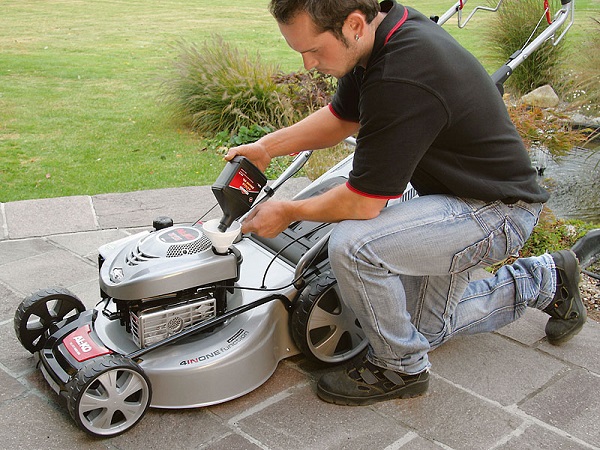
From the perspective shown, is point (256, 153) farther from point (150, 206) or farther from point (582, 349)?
point (150, 206)

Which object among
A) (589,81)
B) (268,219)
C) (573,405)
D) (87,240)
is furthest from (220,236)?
(589,81)

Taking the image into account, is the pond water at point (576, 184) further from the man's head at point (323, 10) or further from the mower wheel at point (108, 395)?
the mower wheel at point (108, 395)

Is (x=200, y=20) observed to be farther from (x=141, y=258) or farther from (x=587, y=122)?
(x=141, y=258)

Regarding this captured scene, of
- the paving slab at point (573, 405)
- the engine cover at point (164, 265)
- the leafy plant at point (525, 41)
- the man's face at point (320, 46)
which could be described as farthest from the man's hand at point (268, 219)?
the leafy plant at point (525, 41)

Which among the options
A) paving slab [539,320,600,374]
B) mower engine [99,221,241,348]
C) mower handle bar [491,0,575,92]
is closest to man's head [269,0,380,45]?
mower engine [99,221,241,348]

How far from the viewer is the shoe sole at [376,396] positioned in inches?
97.2

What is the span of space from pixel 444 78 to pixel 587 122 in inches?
142

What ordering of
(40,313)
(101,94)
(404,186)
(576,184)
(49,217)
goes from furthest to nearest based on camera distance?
(101,94) → (576,184) → (49,217) → (40,313) → (404,186)

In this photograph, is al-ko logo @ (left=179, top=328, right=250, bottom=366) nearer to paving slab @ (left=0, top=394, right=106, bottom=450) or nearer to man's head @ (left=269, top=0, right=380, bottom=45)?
paving slab @ (left=0, top=394, right=106, bottom=450)

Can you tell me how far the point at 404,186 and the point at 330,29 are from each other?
1.62 feet

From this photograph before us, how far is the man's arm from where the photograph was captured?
2.70m

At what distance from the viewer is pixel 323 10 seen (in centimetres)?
208

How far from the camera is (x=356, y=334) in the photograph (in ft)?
8.98

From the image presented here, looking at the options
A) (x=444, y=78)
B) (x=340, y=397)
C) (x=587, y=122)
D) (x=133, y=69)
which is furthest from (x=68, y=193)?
(x=133, y=69)
